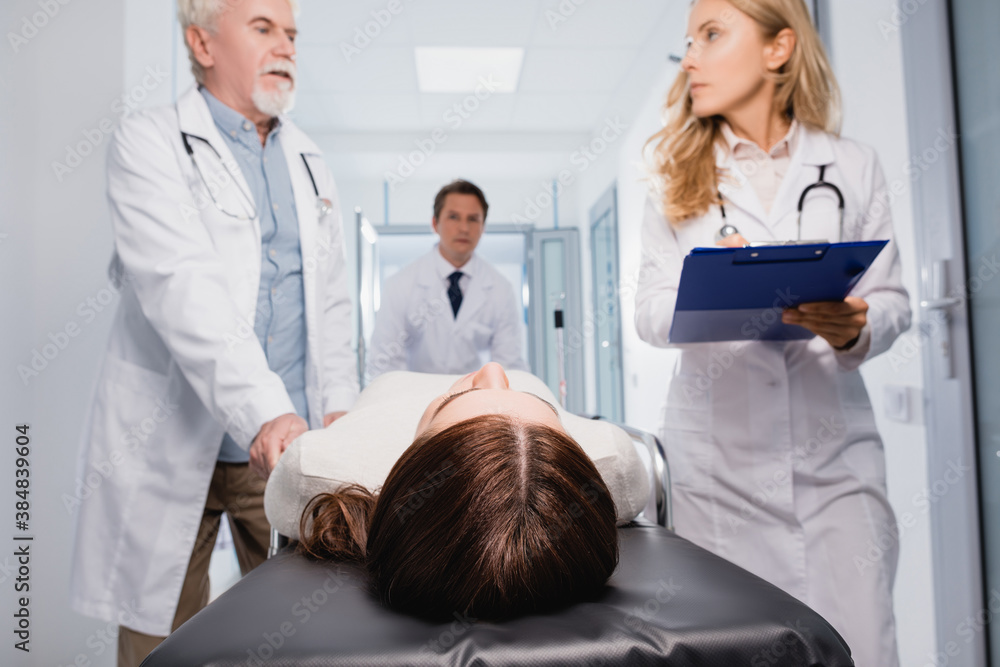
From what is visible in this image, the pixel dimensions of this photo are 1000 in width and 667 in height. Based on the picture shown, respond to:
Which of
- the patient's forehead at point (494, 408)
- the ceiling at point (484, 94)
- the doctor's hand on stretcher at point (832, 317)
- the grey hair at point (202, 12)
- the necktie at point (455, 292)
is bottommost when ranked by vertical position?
the patient's forehead at point (494, 408)

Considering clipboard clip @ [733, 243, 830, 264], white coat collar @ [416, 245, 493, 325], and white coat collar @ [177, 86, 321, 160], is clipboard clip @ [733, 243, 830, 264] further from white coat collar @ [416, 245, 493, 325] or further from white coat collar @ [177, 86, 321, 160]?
white coat collar @ [416, 245, 493, 325]

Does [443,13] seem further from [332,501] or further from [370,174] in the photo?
[332,501]

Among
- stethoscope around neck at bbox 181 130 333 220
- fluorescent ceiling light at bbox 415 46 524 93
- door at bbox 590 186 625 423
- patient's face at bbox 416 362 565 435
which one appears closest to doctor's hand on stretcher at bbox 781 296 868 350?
patient's face at bbox 416 362 565 435

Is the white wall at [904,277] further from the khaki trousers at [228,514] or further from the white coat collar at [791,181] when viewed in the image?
the khaki trousers at [228,514]

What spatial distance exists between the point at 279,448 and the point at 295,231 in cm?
66

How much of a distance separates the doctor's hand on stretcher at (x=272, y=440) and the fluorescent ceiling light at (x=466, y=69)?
324 cm

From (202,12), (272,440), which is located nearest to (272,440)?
(272,440)

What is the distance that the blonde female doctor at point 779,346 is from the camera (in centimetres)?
112

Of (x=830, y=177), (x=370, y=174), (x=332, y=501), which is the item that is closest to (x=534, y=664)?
(x=332, y=501)

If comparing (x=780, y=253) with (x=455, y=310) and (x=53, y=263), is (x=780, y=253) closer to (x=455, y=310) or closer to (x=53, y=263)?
(x=53, y=263)

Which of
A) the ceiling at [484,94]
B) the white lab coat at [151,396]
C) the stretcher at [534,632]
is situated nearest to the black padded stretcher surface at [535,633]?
the stretcher at [534,632]

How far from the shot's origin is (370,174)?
5.47 m

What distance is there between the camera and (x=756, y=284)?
926 mm

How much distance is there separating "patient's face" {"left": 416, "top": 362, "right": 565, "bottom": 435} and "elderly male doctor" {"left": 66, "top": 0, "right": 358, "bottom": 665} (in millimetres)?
349
